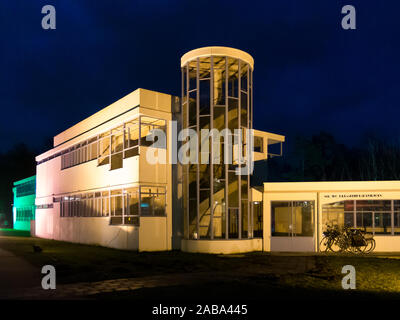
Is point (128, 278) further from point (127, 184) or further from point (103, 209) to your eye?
point (103, 209)

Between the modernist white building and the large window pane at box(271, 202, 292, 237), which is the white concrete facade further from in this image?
the large window pane at box(271, 202, 292, 237)

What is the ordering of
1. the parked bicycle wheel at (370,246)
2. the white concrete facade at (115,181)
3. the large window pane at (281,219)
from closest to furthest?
the parked bicycle wheel at (370,246), the large window pane at (281,219), the white concrete facade at (115,181)

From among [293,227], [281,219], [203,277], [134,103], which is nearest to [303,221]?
[293,227]

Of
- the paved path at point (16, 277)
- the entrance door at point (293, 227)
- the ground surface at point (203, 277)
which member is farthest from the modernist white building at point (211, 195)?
the paved path at point (16, 277)

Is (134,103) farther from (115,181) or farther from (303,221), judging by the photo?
(303,221)

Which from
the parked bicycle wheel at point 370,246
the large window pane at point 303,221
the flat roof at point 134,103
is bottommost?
the parked bicycle wheel at point 370,246

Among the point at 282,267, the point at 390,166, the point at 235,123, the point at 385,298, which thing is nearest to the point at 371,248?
the point at 282,267

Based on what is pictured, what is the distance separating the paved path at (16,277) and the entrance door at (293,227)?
10.8 meters

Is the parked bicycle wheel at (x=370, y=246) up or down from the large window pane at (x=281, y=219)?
down

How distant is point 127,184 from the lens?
832 inches

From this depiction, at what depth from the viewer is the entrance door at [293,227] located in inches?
779

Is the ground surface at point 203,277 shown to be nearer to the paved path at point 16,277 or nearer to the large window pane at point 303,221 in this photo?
the paved path at point 16,277

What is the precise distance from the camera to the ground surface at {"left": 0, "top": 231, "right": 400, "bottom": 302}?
30.3ft

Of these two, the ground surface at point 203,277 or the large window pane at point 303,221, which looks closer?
the ground surface at point 203,277
